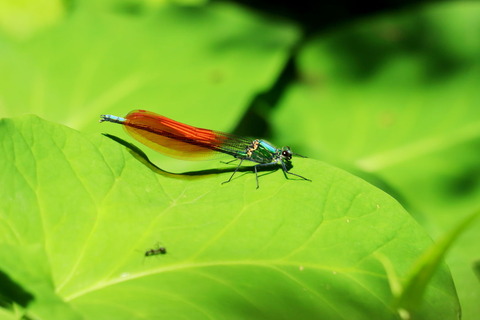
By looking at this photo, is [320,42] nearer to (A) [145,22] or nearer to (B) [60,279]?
(A) [145,22]

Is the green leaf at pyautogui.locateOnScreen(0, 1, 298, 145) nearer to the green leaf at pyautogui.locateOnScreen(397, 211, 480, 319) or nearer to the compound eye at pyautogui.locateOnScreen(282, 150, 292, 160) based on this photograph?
the compound eye at pyautogui.locateOnScreen(282, 150, 292, 160)

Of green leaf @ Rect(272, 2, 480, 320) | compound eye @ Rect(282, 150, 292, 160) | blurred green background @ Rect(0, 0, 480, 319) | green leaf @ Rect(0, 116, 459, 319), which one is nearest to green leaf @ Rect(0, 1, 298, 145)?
blurred green background @ Rect(0, 0, 480, 319)

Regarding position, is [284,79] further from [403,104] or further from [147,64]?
[147,64]

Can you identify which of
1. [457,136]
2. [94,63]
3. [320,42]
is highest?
[320,42]

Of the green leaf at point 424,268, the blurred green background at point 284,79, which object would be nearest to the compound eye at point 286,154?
the blurred green background at point 284,79

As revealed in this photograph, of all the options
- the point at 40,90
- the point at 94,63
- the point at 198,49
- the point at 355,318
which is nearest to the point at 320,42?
the point at 198,49

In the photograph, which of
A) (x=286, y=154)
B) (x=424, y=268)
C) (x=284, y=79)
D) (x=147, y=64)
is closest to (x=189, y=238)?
(x=286, y=154)
